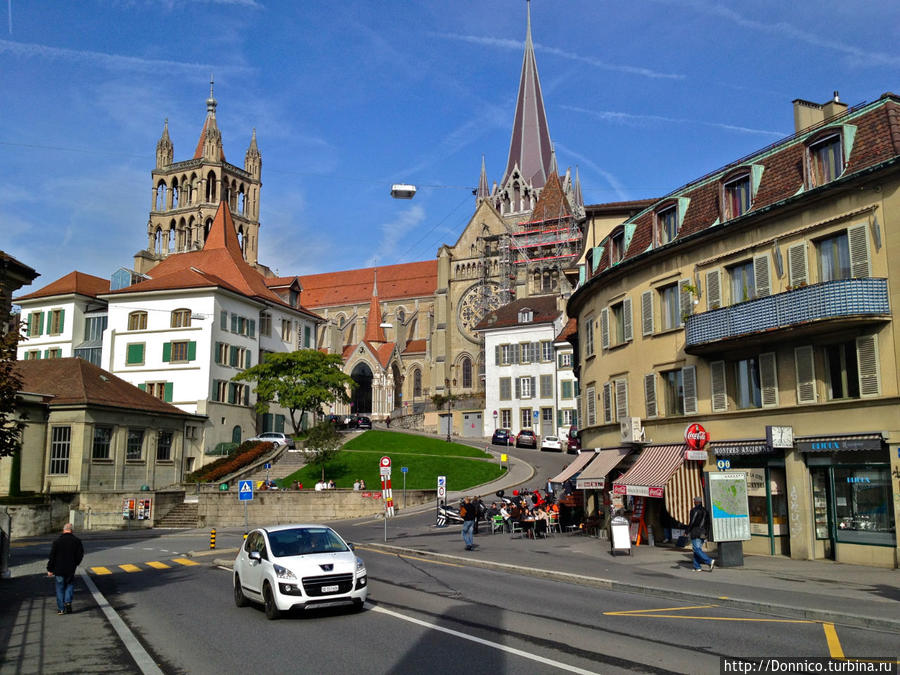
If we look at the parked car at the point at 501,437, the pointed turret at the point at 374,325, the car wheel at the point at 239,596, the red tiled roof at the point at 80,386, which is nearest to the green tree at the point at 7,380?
the car wheel at the point at 239,596

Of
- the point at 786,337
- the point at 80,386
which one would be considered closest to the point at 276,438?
the point at 80,386

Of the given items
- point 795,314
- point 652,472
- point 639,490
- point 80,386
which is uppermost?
point 80,386

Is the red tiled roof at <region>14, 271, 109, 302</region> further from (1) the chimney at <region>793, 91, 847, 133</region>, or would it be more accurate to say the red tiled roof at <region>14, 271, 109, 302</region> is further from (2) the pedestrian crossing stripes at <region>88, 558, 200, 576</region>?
(1) the chimney at <region>793, 91, 847, 133</region>

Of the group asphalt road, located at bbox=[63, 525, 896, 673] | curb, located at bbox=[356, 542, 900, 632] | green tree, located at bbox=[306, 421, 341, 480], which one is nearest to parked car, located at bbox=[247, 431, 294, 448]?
green tree, located at bbox=[306, 421, 341, 480]

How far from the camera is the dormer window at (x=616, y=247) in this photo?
93.8 ft

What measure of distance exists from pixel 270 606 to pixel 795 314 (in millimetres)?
13851

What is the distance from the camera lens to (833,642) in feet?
33.0

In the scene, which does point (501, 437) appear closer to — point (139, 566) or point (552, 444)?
point (552, 444)

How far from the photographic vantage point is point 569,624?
37.9 feet

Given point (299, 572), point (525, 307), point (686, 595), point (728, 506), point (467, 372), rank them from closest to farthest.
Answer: point (299, 572) → point (686, 595) → point (728, 506) → point (525, 307) → point (467, 372)

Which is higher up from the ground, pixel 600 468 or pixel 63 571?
pixel 600 468

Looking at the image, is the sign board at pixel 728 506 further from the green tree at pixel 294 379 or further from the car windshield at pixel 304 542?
the green tree at pixel 294 379

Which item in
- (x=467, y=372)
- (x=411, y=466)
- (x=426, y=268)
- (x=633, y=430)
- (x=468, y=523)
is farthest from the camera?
(x=426, y=268)

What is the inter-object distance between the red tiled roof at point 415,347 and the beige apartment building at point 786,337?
78.4 metres
